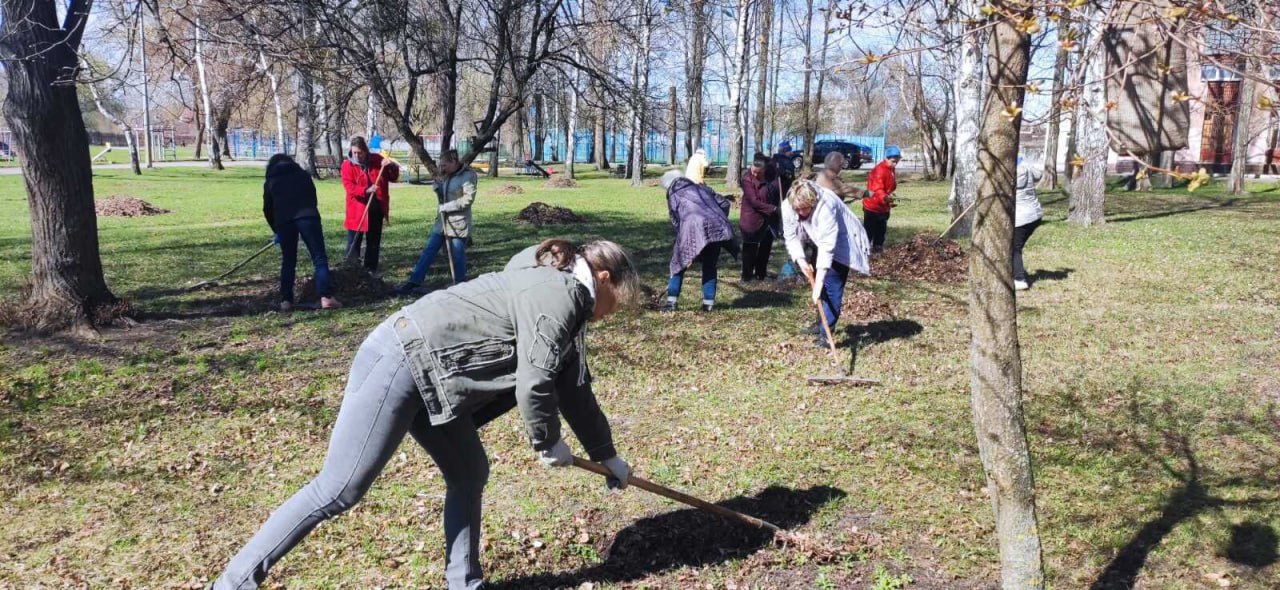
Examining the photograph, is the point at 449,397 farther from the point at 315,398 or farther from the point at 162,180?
the point at 162,180

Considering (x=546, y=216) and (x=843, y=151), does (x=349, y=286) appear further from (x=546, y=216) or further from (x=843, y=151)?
(x=843, y=151)

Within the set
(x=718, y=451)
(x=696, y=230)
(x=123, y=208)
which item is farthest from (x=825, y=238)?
(x=123, y=208)

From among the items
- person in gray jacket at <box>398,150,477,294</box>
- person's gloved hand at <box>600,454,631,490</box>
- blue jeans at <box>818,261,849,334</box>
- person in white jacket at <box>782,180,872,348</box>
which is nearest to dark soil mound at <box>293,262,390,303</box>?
person in gray jacket at <box>398,150,477,294</box>

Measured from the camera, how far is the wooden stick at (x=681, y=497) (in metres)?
3.49

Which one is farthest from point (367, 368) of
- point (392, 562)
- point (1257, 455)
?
point (1257, 455)

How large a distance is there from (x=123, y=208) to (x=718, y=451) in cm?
1620

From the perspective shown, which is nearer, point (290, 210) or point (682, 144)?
point (290, 210)

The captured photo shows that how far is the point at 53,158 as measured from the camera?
6922mm

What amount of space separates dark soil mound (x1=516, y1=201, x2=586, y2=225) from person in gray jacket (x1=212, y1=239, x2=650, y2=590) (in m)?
12.8

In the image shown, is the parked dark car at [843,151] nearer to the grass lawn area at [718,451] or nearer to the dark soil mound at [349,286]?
the grass lawn area at [718,451]

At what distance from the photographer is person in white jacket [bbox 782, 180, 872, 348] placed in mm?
6824

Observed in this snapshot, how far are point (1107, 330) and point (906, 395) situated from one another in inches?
112

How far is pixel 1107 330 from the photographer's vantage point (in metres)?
7.73

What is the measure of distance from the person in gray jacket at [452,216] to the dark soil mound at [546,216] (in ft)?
21.0
